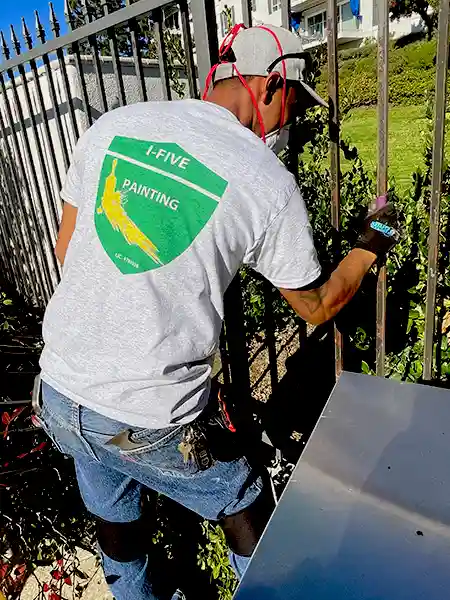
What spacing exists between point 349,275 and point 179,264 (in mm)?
567

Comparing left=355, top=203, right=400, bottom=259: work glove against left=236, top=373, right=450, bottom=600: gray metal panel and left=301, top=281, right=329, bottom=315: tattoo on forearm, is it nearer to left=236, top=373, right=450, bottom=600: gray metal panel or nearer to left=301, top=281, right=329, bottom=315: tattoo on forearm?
left=301, top=281, right=329, bottom=315: tattoo on forearm

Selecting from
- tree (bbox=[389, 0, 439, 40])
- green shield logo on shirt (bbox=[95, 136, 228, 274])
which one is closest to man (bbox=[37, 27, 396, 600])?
green shield logo on shirt (bbox=[95, 136, 228, 274])

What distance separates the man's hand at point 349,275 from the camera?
1.64m

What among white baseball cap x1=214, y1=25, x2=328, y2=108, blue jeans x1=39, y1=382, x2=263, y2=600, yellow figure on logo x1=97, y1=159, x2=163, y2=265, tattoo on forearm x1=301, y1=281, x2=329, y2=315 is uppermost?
white baseball cap x1=214, y1=25, x2=328, y2=108

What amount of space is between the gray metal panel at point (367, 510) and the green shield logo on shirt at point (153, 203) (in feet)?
2.12

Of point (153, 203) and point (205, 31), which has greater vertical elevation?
point (205, 31)

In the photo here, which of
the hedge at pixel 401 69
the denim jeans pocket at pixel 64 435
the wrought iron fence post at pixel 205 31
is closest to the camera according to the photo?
the denim jeans pocket at pixel 64 435

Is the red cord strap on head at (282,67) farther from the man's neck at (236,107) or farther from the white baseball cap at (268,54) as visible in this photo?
the man's neck at (236,107)

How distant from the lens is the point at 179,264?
150cm

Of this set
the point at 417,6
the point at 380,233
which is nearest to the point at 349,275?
the point at 380,233

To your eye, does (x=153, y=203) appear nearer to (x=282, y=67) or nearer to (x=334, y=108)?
(x=282, y=67)

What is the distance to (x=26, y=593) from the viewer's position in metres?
2.82

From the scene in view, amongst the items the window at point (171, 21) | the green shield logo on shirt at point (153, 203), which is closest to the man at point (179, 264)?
the green shield logo on shirt at point (153, 203)

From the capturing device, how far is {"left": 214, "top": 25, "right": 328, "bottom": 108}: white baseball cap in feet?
5.26
